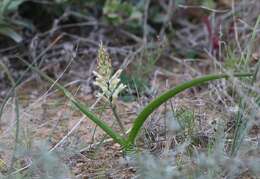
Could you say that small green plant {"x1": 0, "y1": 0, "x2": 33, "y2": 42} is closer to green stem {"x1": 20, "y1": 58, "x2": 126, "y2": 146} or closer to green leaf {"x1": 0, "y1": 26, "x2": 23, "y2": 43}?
green leaf {"x1": 0, "y1": 26, "x2": 23, "y2": 43}

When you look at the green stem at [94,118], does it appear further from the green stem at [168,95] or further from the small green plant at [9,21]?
the small green plant at [9,21]

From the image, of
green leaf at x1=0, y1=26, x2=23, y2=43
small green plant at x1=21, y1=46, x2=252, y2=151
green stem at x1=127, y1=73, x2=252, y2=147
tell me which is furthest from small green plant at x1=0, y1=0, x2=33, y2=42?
green stem at x1=127, y1=73, x2=252, y2=147

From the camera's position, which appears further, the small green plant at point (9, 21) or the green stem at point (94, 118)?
the small green plant at point (9, 21)

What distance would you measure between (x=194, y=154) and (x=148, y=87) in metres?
0.71

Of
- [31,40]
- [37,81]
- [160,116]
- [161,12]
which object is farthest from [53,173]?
[161,12]

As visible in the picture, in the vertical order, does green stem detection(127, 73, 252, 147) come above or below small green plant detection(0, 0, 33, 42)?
below

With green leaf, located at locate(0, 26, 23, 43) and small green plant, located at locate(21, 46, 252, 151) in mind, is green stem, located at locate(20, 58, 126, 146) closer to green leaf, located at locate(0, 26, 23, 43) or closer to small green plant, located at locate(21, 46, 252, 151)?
small green plant, located at locate(21, 46, 252, 151)

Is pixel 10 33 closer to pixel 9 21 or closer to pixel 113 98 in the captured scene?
pixel 9 21

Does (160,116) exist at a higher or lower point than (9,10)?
lower

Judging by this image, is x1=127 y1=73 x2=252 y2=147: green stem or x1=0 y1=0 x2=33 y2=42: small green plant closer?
x1=127 y1=73 x2=252 y2=147: green stem

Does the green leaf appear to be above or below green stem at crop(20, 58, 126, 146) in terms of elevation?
above

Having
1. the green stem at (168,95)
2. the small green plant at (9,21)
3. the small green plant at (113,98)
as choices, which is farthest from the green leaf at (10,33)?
the green stem at (168,95)

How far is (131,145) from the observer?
1420mm

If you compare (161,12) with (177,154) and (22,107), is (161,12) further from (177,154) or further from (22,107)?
(177,154)
